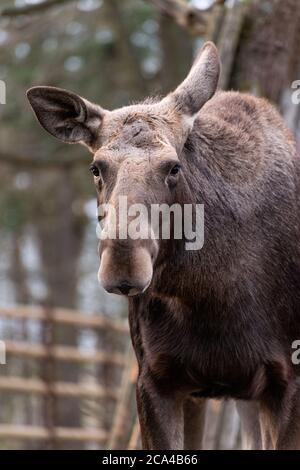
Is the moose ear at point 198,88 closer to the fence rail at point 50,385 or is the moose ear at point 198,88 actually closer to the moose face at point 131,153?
the moose face at point 131,153

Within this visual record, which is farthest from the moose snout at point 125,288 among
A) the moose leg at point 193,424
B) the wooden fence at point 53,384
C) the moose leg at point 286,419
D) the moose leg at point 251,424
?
the wooden fence at point 53,384

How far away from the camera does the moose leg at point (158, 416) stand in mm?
6430

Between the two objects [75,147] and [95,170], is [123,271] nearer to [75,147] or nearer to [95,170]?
[95,170]

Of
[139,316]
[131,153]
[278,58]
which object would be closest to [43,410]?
[278,58]

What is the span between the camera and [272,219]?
6.46m

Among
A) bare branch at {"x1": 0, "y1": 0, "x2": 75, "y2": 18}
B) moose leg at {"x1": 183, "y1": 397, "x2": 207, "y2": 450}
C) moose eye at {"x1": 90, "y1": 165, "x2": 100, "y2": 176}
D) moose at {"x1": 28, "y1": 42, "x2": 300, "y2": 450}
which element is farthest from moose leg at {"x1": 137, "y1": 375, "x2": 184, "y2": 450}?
bare branch at {"x1": 0, "y1": 0, "x2": 75, "y2": 18}

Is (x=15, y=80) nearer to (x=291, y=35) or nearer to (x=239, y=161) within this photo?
(x=291, y=35)

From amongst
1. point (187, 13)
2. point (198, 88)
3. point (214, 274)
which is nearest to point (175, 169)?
point (198, 88)

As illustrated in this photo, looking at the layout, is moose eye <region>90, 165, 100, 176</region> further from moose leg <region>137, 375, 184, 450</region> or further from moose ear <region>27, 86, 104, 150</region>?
moose leg <region>137, 375, 184, 450</region>

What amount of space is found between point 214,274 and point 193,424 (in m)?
1.57

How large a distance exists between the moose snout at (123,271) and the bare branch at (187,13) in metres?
5.73

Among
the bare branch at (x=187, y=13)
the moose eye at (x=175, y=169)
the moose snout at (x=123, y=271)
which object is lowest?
the moose snout at (x=123, y=271)

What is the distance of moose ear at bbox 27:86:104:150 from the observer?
6.16m

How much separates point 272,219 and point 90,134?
1.14m
